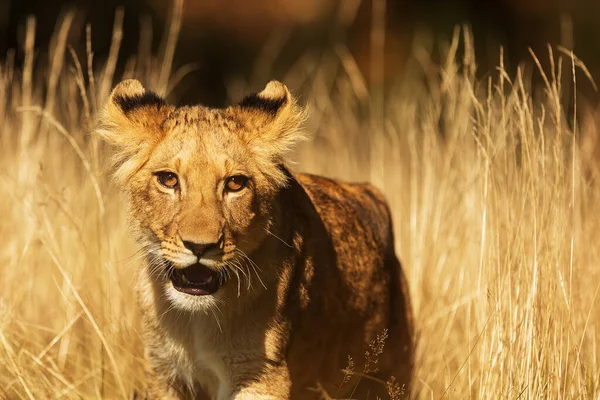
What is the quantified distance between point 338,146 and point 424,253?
2430mm

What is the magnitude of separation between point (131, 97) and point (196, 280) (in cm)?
86

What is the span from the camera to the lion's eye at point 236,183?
13.8 feet

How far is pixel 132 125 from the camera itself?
175 inches

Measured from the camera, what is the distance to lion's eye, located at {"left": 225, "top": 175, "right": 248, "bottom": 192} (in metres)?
4.21

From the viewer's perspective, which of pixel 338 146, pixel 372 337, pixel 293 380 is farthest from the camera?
pixel 338 146

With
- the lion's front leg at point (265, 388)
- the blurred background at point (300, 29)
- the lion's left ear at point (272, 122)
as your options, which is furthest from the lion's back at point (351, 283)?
the blurred background at point (300, 29)

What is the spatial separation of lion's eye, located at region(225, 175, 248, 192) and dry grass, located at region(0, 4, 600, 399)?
0.76 metres

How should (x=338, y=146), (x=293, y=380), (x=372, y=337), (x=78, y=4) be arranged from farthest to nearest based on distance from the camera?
(x=78, y=4), (x=338, y=146), (x=372, y=337), (x=293, y=380)

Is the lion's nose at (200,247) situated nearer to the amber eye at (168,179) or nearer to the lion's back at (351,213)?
the amber eye at (168,179)

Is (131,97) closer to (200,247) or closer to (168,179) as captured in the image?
(168,179)

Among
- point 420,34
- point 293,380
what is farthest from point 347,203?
point 420,34

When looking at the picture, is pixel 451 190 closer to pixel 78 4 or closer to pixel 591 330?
pixel 591 330

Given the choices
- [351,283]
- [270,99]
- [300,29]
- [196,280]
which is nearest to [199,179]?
[196,280]

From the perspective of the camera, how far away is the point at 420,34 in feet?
64.1
